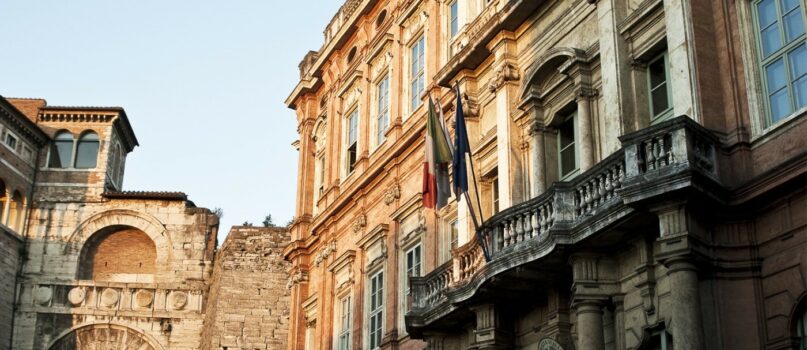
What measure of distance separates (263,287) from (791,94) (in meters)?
27.5

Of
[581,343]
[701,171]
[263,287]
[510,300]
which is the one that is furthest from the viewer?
[263,287]

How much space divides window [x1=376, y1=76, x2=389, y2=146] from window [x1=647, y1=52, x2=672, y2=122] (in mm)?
10546

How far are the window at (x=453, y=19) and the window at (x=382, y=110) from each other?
324 cm

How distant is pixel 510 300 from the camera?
1706 cm

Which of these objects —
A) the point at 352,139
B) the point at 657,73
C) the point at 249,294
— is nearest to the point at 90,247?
the point at 249,294

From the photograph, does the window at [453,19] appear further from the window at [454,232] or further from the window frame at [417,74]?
the window at [454,232]

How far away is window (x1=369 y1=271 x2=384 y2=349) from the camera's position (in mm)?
24062

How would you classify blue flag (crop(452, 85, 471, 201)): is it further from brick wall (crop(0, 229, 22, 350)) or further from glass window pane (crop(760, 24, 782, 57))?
brick wall (crop(0, 229, 22, 350))

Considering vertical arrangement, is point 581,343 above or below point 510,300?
below

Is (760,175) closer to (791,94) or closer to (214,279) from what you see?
(791,94)

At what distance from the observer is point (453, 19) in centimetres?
2353

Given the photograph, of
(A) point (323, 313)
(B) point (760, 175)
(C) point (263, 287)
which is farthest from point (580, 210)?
(C) point (263, 287)

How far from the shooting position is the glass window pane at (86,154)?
42000 mm

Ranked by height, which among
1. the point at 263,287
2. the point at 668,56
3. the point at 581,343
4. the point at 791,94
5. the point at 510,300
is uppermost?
the point at 263,287
